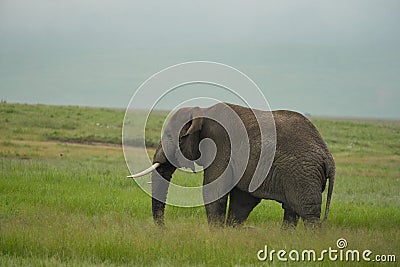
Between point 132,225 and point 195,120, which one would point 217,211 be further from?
point 195,120

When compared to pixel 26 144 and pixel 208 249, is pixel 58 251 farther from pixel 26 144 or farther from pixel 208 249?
pixel 26 144

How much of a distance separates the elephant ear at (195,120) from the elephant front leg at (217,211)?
1.18m

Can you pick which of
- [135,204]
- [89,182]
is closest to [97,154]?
[89,182]

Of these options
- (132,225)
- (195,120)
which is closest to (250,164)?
(195,120)

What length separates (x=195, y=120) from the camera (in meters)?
10.5

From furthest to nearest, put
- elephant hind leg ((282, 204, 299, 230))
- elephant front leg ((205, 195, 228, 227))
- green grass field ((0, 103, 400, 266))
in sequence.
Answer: elephant hind leg ((282, 204, 299, 230))
elephant front leg ((205, 195, 228, 227))
green grass field ((0, 103, 400, 266))

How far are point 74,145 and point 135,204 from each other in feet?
58.3

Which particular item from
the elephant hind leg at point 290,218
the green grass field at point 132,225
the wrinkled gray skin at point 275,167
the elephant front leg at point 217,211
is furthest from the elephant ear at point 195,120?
the elephant hind leg at point 290,218

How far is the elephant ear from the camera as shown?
10508 mm

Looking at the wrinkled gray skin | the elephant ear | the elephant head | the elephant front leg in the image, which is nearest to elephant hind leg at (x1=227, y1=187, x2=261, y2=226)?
the wrinkled gray skin

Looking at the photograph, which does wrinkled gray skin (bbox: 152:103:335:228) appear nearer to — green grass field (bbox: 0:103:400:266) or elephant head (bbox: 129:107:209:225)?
elephant head (bbox: 129:107:209:225)

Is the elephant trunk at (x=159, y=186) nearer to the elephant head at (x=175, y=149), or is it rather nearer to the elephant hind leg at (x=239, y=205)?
the elephant head at (x=175, y=149)

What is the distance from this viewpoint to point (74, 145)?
98.6ft

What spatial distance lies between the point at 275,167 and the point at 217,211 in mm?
1221
